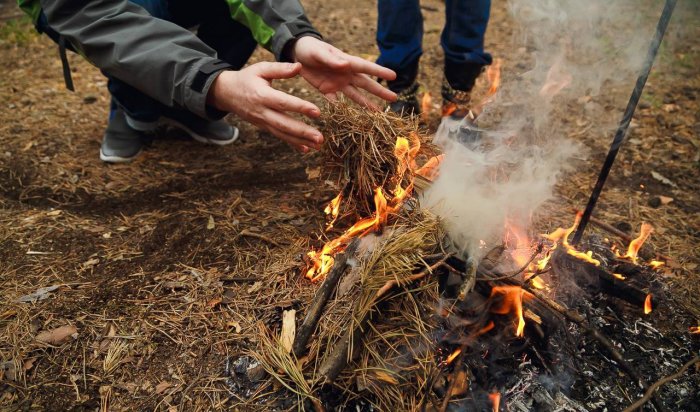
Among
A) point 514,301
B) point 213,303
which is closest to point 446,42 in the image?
point 514,301

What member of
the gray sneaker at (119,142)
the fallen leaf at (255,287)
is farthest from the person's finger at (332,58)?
the gray sneaker at (119,142)

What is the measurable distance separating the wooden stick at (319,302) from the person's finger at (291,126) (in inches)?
20.7

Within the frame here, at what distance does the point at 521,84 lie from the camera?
3.51m

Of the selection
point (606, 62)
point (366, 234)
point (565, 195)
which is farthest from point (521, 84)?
point (366, 234)

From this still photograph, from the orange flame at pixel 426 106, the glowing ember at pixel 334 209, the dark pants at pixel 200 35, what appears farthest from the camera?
the orange flame at pixel 426 106

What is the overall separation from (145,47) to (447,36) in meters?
2.24

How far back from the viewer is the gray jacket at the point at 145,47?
2025 millimetres

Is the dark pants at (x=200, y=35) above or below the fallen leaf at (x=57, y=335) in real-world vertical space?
above

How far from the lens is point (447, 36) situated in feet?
11.1

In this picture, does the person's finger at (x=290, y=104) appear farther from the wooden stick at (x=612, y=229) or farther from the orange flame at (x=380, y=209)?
the wooden stick at (x=612, y=229)

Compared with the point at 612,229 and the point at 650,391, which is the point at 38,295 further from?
the point at 612,229

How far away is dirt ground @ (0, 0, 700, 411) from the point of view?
1938 millimetres

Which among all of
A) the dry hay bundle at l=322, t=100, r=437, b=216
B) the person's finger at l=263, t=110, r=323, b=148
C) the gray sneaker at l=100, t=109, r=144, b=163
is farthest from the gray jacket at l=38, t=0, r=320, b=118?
the gray sneaker at l=100, t=109, r=144, b=163

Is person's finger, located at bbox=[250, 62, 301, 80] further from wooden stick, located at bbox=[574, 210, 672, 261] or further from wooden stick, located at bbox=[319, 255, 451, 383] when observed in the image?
wooden stick, located at bbox=[574, 210, 672, 261]
